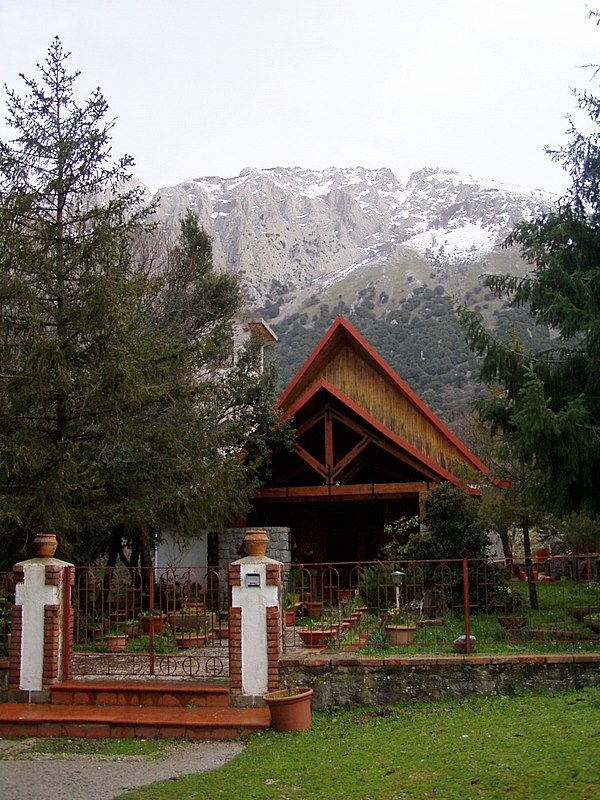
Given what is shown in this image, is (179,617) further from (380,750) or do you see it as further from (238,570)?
(380,750)

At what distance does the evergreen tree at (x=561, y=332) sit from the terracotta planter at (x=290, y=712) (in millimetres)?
4303

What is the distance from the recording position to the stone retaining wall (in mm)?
8945

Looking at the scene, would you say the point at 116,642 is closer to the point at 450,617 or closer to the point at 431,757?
the point at 450,617

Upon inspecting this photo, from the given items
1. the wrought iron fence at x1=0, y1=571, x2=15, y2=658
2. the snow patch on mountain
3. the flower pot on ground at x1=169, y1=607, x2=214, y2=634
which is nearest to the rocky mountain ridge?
the snow patch on mountain

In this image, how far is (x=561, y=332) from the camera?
1172 centimetres

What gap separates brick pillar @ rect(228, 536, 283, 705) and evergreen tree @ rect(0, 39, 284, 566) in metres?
3.36

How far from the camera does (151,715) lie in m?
8.69

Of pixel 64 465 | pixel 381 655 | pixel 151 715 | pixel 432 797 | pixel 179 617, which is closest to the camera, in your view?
pixel 432 797

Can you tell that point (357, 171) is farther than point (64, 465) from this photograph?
Yes

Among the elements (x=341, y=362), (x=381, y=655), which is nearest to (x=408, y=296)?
(x=341, y=362)

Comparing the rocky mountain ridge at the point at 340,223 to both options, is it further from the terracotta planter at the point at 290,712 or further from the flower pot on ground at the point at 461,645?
the terracotta planter at the point at 290,712

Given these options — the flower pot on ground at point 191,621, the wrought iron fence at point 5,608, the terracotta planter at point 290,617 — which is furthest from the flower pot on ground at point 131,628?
the terracotta planter at point 290,617

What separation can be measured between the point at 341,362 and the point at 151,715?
14472 millimetres

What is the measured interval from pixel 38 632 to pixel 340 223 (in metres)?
111
